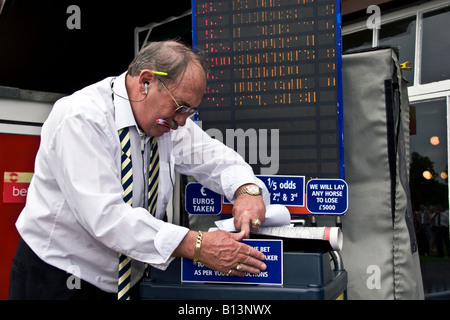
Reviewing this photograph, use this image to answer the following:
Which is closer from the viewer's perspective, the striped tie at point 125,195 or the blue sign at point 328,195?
the striped tie at point 125,195

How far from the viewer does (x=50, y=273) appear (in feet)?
4.80

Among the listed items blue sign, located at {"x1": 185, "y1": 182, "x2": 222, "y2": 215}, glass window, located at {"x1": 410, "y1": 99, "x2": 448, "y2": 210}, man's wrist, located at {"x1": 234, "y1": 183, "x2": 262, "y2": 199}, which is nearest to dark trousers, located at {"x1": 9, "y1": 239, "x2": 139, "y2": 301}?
man's wrist, located at {"x1": 234, "y1": 183, "x2": 262, "y2": 199}

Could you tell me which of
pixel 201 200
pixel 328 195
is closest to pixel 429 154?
Answer: pixel 328 195

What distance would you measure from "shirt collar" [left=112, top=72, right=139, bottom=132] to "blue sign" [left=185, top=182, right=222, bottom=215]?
869 millimetres

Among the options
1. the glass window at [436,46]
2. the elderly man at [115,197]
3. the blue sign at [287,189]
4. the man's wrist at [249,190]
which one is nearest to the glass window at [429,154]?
the glass window at [436,46]

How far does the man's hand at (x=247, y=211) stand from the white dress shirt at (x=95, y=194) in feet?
0.33

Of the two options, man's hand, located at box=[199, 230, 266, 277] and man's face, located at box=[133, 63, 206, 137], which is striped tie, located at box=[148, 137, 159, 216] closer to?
man's face, located at box=[133, 63, 206, 137]

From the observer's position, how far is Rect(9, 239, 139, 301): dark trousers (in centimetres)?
146

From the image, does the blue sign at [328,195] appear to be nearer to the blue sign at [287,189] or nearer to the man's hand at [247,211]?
the blue sign at [287,189]

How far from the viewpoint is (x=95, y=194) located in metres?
1.27

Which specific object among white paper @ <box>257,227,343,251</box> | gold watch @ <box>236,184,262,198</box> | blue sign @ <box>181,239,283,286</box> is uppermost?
gold watch @ <box>236,184,262,198</box>

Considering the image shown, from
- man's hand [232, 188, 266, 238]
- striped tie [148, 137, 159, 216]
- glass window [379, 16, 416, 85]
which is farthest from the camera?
glass window [379, 16, 416, 85]

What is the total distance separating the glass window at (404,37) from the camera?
3.36m
